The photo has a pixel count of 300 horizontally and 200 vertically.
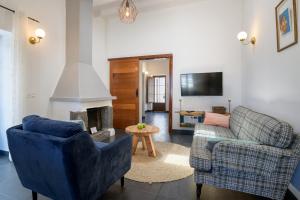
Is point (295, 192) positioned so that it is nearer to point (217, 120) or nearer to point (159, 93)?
point (217, 120)

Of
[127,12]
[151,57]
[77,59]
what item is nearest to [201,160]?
[127,12]

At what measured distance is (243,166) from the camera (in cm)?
172

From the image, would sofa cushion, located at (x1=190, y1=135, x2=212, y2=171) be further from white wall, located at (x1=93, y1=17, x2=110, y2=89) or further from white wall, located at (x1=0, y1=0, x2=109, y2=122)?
white wall, located at (x1=93, y1=17, x2=110, y2=89)

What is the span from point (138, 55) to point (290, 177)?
179 inches

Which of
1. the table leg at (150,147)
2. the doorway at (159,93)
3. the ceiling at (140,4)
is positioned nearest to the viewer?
the table leg at (150,147)

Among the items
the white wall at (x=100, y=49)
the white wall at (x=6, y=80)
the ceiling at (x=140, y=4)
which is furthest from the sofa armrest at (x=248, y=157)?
the white wall at (x=100, y=49)

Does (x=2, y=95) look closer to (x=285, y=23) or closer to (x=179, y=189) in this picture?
(x=179, y=189)

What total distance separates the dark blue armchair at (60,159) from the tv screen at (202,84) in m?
3.34

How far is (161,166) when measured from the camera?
280 centimetres

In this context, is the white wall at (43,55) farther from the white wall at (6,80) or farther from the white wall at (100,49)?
the white wall at (100,49)

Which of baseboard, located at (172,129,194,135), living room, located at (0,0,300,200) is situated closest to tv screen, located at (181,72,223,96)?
living room, located at (0,0,300,200)

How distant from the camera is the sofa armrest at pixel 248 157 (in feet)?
5.43

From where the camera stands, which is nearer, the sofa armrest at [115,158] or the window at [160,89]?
the sofa armrest at [115,158]

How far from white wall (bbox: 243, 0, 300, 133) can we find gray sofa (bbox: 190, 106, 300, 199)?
315 mm
